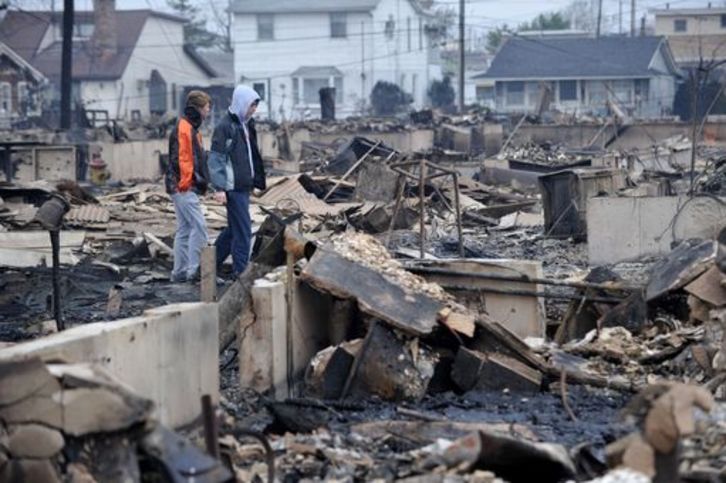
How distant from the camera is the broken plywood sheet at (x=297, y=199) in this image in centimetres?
2127

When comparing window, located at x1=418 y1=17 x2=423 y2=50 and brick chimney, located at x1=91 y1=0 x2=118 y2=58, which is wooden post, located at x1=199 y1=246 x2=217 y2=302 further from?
window, located at x1=418 y1=17 x2=423 y2=50

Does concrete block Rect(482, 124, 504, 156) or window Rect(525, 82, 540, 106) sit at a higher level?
window Rect(525, 82, 540, 106)

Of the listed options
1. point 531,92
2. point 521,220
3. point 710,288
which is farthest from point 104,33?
point 710,288

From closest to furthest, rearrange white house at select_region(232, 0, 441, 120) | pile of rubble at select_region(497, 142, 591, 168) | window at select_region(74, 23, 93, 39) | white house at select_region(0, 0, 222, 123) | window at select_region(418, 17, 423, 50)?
pile of rubble at select_region(497, 142, 591, 168)
white house at select_region(0, 0, 222, 123)
white house at select_region(232, 0, 441, 120)
window at select_region(74, 23, 93, 39)
window at select_region(418, 17, 423, 50)

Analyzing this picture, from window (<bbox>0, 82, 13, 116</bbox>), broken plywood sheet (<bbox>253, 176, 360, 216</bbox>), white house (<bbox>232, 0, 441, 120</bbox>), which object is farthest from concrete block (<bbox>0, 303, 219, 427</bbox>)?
white house (<bbox>232, 0, 441, 120</bbox>)

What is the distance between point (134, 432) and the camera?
673 cm

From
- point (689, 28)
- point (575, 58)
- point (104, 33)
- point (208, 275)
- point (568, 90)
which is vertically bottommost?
point (208, 275)

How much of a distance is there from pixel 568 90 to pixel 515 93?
3.44m

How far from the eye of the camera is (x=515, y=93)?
80812 mm

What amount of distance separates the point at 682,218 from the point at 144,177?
1991cm

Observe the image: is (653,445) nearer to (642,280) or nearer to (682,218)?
(642,280)

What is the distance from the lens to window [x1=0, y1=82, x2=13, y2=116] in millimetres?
67562

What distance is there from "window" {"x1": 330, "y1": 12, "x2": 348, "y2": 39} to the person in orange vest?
2673 inches

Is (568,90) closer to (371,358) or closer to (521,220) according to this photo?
(521,220)
